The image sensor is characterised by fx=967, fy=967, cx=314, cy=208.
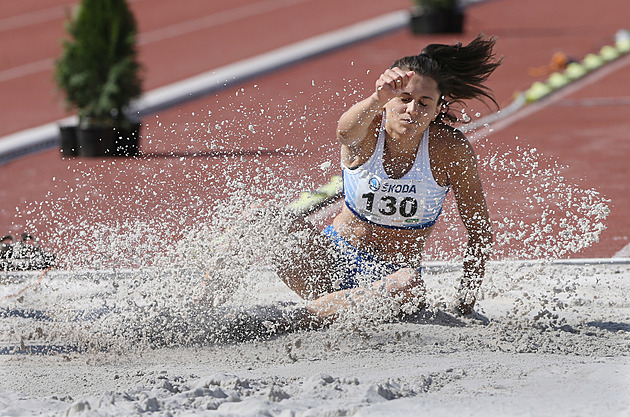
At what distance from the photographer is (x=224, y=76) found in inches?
471

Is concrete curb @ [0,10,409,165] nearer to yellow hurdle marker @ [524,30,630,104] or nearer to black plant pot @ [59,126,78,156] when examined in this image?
black plant pot @ [59,126,78,156]

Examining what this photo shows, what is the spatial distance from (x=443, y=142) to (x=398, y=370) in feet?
3.57

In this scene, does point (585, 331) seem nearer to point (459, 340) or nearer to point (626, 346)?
point (626, 346)

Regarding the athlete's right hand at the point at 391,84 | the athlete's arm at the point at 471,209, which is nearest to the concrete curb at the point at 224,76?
the athlete's arm at the point at 471,209

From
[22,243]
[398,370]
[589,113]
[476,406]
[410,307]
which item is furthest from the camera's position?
[589,113]

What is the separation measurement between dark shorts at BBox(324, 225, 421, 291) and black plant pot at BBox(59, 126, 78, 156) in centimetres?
517

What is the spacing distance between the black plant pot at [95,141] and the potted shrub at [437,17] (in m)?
7.33

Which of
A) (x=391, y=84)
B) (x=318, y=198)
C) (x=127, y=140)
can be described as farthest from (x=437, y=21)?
(x=391, y=84)

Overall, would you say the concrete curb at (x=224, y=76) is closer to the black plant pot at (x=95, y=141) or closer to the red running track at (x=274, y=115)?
the red running track at (x=274, y=115)

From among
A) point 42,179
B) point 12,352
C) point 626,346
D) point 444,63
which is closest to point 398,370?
point 626,346

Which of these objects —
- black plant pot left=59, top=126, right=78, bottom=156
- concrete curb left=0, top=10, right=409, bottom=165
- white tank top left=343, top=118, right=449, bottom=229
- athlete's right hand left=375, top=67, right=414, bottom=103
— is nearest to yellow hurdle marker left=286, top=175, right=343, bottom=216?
white tank top left=343, top=118, right=449, bottom=229

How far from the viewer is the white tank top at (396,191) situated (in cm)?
420

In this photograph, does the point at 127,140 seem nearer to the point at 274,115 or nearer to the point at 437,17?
the point at 274,115

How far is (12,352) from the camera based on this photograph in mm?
4102
